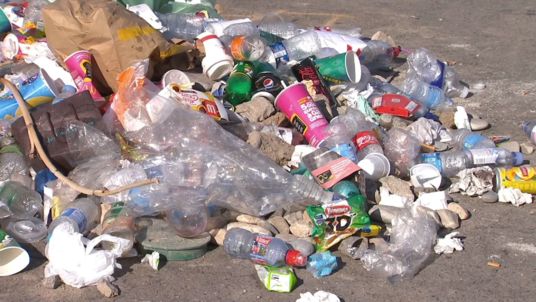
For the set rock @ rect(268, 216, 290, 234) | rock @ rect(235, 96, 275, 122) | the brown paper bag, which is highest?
the brown paper bag

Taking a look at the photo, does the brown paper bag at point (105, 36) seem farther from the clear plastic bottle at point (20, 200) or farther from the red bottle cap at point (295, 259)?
the red bottle cap at point (295, 259)

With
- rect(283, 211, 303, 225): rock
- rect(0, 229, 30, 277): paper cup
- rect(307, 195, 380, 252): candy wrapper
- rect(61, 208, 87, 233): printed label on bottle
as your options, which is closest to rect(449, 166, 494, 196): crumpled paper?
rect(307, 195, 380, 252): candy wrapper

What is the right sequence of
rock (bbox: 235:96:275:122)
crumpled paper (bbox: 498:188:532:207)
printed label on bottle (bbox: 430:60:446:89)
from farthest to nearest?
printed label on bottle (bbox: 430:60:446:89), rock (bbox: 235:96:275:122), crumpled paper (bbox: 498:188:532:207)

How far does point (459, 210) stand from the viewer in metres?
4.43

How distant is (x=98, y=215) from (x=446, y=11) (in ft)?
17.6

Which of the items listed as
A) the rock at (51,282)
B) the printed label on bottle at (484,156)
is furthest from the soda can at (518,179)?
the rock at (51,282)

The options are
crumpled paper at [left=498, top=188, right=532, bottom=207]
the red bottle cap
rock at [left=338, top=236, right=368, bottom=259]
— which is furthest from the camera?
crumpled paper at [left=498, top=188, right=532, bottom=207]

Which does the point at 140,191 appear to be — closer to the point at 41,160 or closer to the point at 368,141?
the point at 41,160

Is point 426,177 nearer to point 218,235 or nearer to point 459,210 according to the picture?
point 459,210

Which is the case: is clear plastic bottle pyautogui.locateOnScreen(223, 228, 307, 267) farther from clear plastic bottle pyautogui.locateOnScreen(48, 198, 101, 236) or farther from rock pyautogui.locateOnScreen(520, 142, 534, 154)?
rock pyautogui.locateOnScreen(520, 142, 534, 154)

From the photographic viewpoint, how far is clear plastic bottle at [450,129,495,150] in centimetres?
507

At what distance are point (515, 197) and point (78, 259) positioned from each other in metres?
2.40

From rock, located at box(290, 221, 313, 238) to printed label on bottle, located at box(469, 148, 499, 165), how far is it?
1265 millimetres

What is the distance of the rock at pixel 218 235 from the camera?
4.13 m
